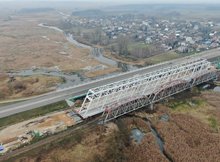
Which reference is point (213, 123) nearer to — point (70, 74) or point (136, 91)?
point (136, 91)

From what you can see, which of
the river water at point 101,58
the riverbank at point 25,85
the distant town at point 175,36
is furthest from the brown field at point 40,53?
the distant town at point 175,36

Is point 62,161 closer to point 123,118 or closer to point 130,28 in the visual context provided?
point 123,118

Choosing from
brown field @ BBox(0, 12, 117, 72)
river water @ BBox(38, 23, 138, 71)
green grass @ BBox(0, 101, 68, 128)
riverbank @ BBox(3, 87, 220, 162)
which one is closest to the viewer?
riverbank @ BBox(3, 87, 220, 162)

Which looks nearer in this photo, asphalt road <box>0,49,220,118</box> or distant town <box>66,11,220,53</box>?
asphalt road <box>0,49,220,118</box>

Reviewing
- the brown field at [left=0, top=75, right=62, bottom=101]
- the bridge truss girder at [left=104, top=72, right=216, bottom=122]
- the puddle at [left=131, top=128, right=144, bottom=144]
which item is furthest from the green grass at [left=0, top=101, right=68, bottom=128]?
the puddle at [left=131, top=128, right=144, bottom=144]

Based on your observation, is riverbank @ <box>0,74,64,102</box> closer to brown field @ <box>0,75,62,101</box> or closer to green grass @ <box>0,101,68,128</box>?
brown field @ <box>0,75,62,101</box>

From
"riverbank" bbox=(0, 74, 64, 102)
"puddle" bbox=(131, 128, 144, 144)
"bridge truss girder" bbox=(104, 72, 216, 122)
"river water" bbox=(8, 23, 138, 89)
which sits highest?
"bridge truss girder" bbox=(104, 72, 216, 122)

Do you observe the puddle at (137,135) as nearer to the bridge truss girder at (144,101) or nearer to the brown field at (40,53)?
the bridge truss girder at (144,101)
